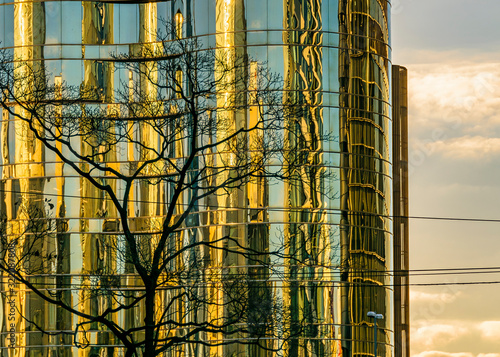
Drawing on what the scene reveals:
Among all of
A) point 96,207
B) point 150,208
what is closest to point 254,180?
point 150,208

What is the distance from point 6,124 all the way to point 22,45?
526cm

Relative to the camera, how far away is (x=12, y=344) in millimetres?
68375

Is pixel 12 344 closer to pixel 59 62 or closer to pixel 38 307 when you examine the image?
pixel 38 307

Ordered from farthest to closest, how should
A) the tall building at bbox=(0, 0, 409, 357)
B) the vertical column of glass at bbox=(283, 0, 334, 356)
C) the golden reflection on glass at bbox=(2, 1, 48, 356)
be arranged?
the golden reflection on glass at bbox=(2, 1, 48, 356) → the tall building at bbox=(0, 0, 409, 357) → the vertical column of glass at bbox=(283, 0, 334, 356)

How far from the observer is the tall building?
61906mm

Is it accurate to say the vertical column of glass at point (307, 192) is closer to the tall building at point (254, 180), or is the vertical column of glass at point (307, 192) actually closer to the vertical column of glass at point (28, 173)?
the tall building at point (254, 180)

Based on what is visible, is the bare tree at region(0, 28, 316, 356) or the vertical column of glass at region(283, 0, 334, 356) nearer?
the vertical column of glass at region(283, 0, 334, 356)

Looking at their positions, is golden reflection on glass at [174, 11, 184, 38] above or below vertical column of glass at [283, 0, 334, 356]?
above

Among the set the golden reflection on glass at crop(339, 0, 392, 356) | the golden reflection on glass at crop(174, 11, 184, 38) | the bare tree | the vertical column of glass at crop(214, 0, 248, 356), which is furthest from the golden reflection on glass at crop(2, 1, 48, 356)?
the golden reflection on glass at crop(339, 0, 392, 356)

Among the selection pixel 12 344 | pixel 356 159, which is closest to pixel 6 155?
pixel 12 344

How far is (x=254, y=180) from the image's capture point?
2426 inches

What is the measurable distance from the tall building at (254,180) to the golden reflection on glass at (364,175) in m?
0.09

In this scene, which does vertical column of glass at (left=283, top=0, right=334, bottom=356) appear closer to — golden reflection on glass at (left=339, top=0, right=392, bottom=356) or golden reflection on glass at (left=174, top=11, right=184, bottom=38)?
golden reflection on glass at (left=339, top=0, right=392, bottom=356)

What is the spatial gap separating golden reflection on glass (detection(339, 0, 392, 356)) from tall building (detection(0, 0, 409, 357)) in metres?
0.09
